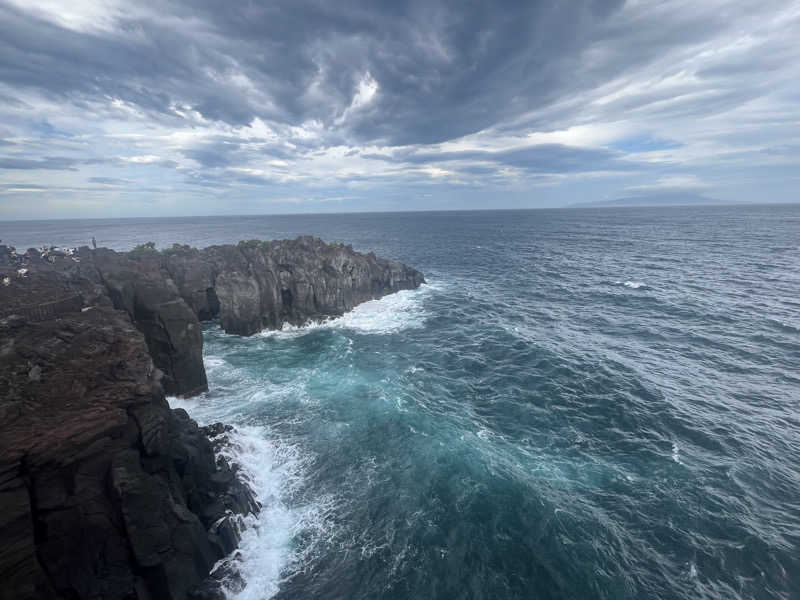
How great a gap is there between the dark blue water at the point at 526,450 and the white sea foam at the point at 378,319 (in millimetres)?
766

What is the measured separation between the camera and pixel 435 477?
28.5 m

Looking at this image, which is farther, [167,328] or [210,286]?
[210,286]

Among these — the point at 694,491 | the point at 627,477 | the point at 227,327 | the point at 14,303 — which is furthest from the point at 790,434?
the point at 227,327

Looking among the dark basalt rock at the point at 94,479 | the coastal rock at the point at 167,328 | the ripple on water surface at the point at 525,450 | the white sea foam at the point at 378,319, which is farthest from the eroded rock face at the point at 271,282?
the dark basalt rock at the point at 94,479

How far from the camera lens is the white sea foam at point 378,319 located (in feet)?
205

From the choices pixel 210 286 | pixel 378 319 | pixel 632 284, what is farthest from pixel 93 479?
pixel 632 284

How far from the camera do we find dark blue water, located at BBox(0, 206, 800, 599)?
834 inches

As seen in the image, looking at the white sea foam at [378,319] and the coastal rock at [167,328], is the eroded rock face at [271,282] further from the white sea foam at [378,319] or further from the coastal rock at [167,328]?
the coastal rock at [167,328]

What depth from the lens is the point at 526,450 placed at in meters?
31.4

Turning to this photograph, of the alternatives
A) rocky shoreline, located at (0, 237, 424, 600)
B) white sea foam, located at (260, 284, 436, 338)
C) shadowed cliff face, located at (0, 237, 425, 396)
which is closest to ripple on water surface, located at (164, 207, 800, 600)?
white sea foam, located at (260, 284, 436, 338)

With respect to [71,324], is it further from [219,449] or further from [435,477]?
[435,477]

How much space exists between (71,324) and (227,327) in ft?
126

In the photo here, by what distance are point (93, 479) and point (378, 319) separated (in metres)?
51.2

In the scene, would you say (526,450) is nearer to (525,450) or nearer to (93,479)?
(525,450)
